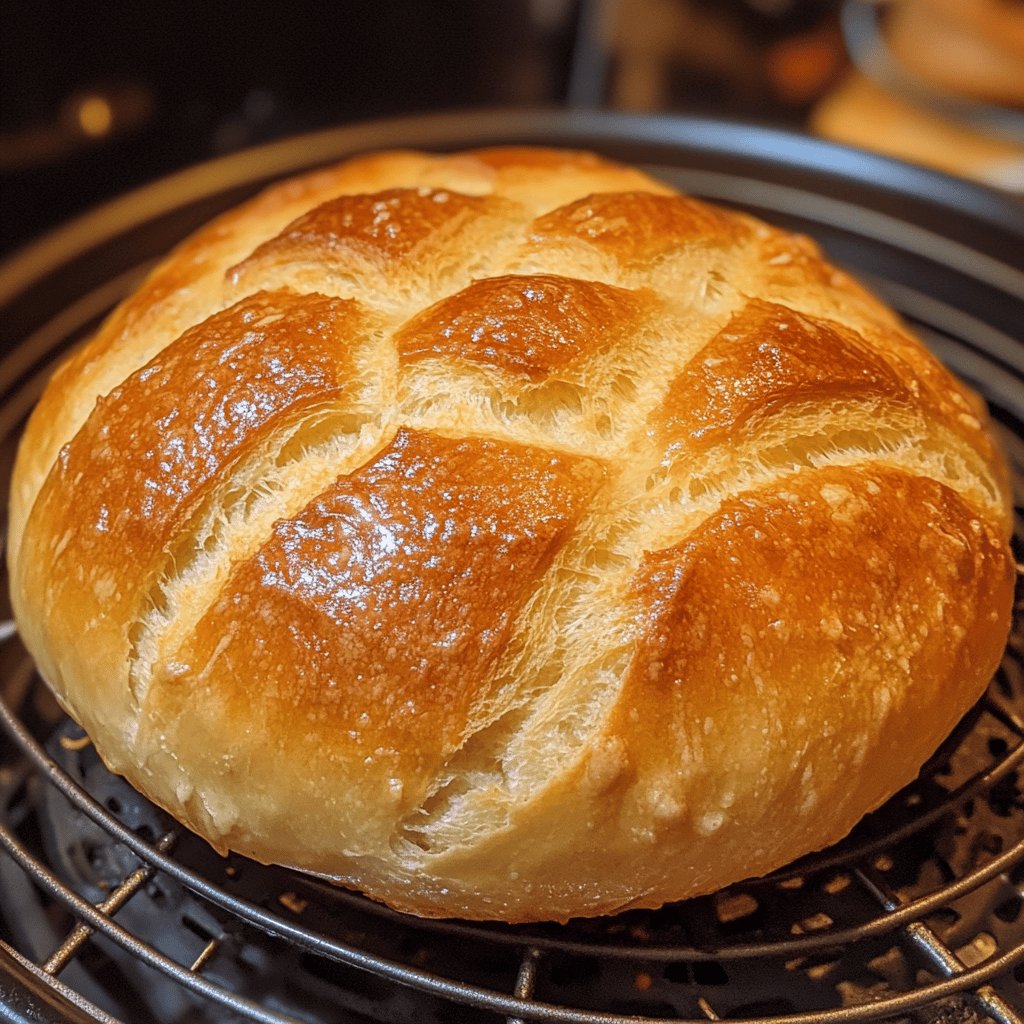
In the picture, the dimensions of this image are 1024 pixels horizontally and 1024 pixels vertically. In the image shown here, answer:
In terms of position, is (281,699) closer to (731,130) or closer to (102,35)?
(731,130)

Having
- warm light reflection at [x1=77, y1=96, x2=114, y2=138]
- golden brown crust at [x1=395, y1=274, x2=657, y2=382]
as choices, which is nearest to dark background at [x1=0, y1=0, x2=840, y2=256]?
warm light reflection at [x1=77, y1=96, x2=114, y2=138]

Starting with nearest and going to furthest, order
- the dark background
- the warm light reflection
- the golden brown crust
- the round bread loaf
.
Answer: the round bread loaf → the golden brown crust → the dark background → the warm light reflection

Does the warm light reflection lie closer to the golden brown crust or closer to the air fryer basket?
the air fryer basket

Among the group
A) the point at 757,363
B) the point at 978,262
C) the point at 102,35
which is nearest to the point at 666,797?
the point at 757,363

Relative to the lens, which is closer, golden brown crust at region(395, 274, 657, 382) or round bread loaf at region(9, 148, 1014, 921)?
round bread loaf at region(9, 148, 1014, 921)

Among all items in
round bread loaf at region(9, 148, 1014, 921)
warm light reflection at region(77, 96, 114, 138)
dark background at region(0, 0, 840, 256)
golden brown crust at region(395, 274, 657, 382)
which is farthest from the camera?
warm light reflection at region(77, 96, 114, 138)

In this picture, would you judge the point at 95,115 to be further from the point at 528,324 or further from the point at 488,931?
the point at 488,931

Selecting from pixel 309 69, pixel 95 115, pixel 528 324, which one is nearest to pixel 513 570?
pixel 528 324

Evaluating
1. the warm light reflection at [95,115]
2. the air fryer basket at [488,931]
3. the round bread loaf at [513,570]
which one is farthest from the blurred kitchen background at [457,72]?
the air fryer basket at [488,931]
